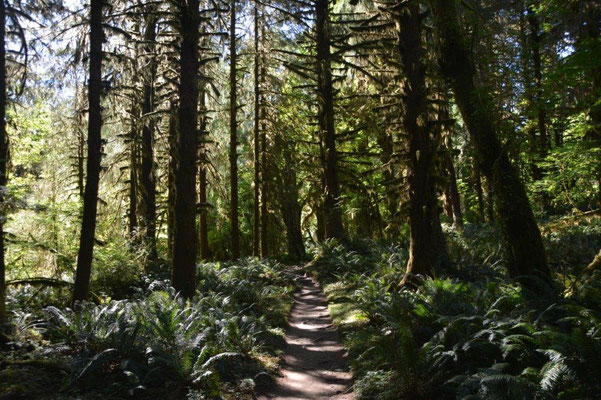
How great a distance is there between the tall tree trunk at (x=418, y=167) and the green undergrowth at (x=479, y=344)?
1.61 m

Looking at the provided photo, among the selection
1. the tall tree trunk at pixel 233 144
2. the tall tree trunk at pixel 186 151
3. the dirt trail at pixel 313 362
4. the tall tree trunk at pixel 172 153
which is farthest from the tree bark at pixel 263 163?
the tall tree trunk at pixel 186 151

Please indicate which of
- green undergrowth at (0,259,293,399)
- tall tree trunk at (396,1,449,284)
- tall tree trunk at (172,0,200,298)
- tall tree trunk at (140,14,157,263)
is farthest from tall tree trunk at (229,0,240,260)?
green undergrowth at (0,259,293,399)

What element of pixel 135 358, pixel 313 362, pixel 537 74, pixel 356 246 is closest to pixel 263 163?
pixel 356 246

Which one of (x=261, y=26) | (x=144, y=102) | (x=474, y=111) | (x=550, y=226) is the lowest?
(x=550, y=226)

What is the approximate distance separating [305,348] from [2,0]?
26.8 feet

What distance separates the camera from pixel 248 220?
29781 millimetres

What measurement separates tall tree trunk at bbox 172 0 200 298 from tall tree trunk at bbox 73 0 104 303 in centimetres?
173

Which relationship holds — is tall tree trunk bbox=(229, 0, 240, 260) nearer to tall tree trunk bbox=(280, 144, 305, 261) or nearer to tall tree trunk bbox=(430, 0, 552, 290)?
tall tree trunk bbox=(280, 144, 305, 261)

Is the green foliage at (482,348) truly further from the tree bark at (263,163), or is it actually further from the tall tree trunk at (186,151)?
the tree bark at (263,163)

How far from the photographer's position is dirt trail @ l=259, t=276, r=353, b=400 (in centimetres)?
571

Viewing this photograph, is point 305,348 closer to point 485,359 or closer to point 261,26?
point 485,359

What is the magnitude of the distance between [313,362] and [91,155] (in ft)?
20.5

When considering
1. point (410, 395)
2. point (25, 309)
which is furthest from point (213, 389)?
point (25, 309)

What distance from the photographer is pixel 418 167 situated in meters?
9.45
